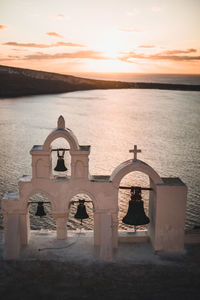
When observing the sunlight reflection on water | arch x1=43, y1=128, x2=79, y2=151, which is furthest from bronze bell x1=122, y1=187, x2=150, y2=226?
the sunlight reflection on water

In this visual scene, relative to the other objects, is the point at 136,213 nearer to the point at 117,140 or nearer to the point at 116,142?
the point at 116,142

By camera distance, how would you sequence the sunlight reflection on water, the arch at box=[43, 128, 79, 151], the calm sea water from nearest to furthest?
the arch at box=[43, 128, 79, 151], the calm sea water, the sunlight reflection on water

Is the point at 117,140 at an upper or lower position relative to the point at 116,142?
upper

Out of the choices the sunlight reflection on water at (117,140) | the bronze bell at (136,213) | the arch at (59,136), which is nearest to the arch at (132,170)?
the bronze bell at (136,213)

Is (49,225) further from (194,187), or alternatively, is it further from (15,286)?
(194,187)

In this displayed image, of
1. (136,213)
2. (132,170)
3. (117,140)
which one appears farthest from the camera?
(117,140)

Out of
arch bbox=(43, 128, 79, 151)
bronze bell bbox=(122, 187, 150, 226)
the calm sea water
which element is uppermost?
arch bbox=(43, 128, 79, 151)

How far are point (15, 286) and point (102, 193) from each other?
4138mm

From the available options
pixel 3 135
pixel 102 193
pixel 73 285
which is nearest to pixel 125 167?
pixel 102 193

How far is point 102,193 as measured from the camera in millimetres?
11328

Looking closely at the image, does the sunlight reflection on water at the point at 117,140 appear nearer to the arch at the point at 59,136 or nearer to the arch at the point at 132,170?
the arch at the point at 132,170

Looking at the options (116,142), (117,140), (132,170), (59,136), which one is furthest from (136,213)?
(117,140)

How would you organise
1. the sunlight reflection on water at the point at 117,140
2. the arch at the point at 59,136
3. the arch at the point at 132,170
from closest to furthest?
the arch at the point at 132,170 → the arch at the point at 59,136 → the sunlight reflection on water at the point at 117,140

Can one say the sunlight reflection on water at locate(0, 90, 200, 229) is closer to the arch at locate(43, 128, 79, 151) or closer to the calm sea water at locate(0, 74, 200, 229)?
the calm sea water at locate(0, 74, 200, 229)
